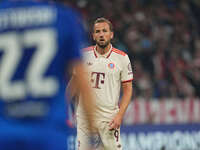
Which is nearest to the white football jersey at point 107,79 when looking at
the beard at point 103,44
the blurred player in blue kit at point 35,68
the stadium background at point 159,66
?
the beard at point 103,44

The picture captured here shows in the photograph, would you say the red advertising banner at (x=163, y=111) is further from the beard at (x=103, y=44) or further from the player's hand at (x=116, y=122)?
the player's hand at (x=116, y=122)

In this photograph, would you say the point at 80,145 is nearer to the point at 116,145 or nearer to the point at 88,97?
the point at 116,145

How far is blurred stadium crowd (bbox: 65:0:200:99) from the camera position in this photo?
14.2 metres

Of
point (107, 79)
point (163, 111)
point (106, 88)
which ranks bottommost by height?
point (163, 111)

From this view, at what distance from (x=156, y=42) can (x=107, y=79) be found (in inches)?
359

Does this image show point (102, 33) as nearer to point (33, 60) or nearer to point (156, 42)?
point (33, 60)

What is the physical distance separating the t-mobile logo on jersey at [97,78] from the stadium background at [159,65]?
11.3 feet

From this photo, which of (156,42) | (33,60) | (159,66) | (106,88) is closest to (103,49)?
(106,88)

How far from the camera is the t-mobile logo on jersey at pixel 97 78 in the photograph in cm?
685

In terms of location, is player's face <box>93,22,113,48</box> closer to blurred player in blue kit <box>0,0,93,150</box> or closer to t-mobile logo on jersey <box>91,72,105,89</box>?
t-mobile logo on jersey <box>91,72,105,89</box>

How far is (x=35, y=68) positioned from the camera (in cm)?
340

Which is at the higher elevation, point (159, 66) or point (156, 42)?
point (156, 42)

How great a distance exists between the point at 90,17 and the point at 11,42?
1180 centimetres

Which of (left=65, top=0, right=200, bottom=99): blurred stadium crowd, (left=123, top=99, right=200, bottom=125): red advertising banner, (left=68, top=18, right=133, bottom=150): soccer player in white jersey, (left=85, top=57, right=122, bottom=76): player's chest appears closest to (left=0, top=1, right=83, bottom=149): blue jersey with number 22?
(left=68, top=18, right=133, bottom=150): soccer player in white jersey
